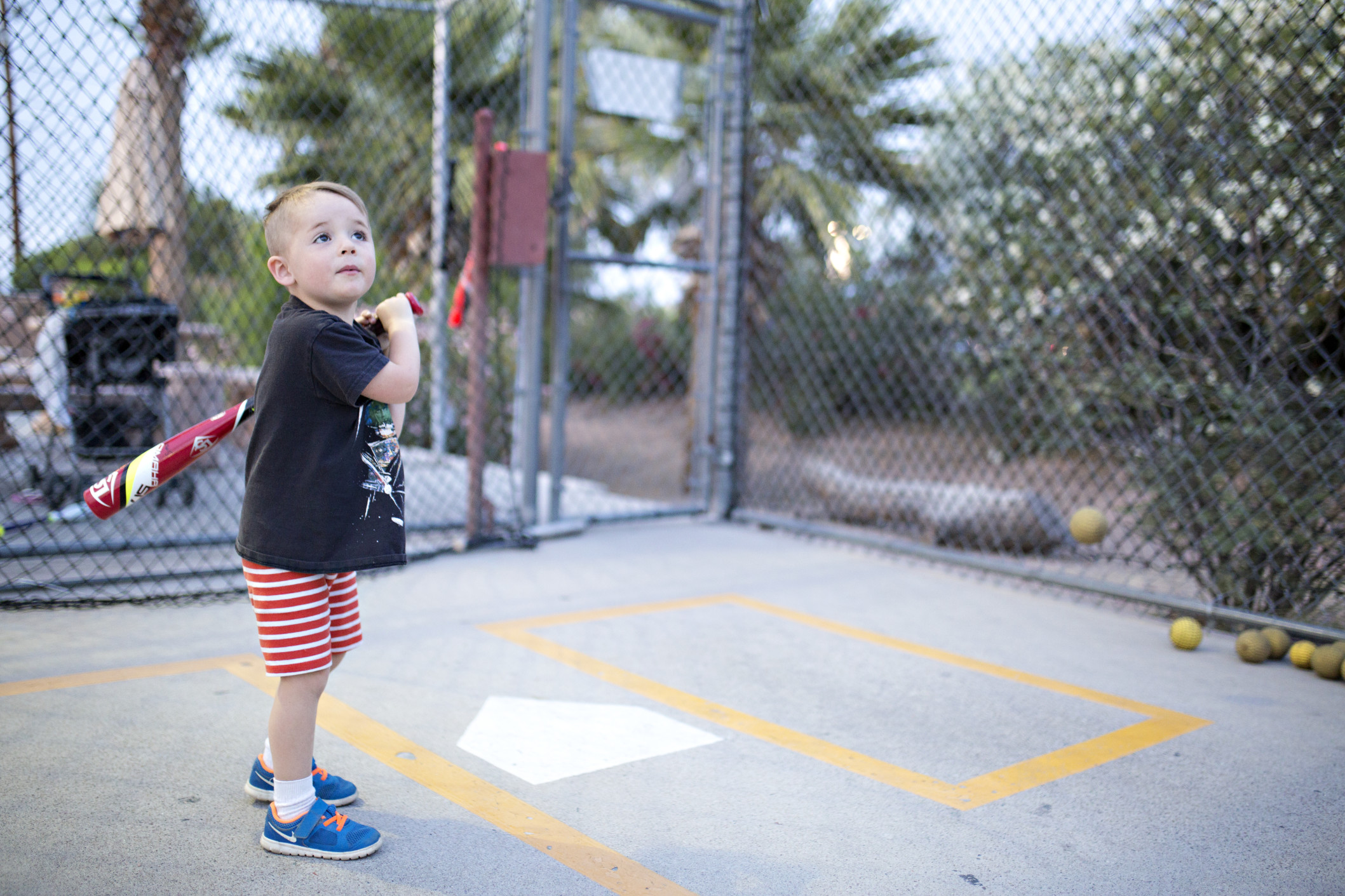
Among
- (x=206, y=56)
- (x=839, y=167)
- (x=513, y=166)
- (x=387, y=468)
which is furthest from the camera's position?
(x=839, y=167)

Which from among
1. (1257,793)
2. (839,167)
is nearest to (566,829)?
(1257,793)

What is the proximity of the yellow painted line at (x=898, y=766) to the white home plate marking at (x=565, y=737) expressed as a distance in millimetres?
186

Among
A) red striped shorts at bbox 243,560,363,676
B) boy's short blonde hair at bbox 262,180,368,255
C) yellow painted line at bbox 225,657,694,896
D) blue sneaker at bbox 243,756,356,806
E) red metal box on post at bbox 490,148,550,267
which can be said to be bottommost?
yellow painted line at bbox 225,657,694,896

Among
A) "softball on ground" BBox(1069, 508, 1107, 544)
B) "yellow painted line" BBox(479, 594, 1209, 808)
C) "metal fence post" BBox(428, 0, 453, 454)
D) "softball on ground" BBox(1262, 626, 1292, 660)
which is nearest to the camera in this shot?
"yellow painted line" BBox(479, 594, 1209, 808)

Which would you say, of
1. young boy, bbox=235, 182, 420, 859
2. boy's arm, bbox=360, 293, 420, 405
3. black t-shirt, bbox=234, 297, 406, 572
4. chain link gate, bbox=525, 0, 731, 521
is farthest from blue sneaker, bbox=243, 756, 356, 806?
chain link gate, bbox=525, 0, 731, 521

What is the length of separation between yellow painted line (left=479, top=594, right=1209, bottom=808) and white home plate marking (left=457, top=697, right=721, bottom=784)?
0.61ft

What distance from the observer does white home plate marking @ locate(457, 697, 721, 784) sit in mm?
2555

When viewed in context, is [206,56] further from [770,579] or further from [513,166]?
[770,579]

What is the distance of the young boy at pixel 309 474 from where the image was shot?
1993 millimetres

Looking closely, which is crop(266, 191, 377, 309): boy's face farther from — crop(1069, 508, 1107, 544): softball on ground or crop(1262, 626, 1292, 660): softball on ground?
crop(1262, 626, 1292, 660): softball on ground

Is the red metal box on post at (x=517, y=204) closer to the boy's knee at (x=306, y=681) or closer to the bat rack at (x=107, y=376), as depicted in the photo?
the bat rack at (x=107, y=376)

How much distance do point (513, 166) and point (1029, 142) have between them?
3.08 meters

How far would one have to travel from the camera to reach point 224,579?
14.0ft

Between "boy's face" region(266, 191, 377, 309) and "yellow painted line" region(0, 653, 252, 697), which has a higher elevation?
"boy's face" region(266, 191, 377, 309)
